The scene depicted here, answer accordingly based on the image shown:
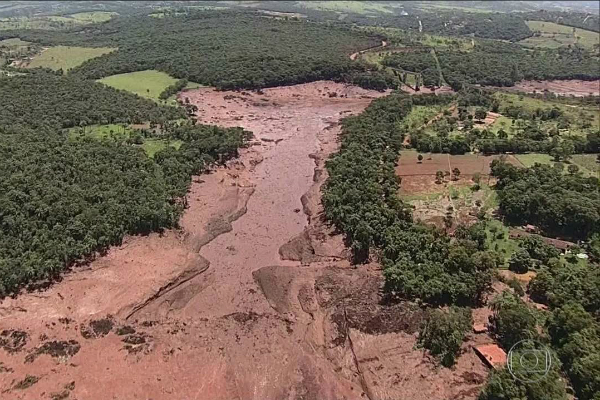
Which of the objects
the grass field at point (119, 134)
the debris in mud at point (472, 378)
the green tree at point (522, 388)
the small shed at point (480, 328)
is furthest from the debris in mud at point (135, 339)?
the grass field at point (119, 134)

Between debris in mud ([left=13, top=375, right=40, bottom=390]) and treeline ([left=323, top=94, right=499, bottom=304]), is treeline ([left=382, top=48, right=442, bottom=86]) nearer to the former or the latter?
treeline ([left=323, top=94, right=499, bottom=304])

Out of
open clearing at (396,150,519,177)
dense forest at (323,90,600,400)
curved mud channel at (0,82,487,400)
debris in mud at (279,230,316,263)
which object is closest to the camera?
dense forest at (323,90,600,400)

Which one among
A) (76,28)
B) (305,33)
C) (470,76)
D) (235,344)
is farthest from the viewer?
(76,28)

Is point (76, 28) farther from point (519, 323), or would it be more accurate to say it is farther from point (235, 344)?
point (519, 323)

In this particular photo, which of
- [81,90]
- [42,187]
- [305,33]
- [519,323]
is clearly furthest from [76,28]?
[519,323]

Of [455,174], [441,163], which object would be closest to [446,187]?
[455,174]

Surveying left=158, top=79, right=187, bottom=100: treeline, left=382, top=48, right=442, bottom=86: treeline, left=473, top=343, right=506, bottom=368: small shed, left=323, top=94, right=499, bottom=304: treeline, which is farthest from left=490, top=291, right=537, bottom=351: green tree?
left=382, top=48, right=442, bottom=86: treeline

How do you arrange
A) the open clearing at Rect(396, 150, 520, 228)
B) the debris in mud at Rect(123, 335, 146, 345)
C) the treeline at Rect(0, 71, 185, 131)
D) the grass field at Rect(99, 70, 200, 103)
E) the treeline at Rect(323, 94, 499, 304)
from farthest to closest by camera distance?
the grass field at Rect(99, 70, 200, 103), the treeline at Rect(0, 71, 185, 131), the open clearing at Rect(396, 150, 520, 228), the treeline at Rect(323, 94, 499, 304), the debris in mud at Rect(123, 335, 146, 345)

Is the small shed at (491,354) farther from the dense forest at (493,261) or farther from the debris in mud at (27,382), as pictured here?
the debris in mud at (27,382)
